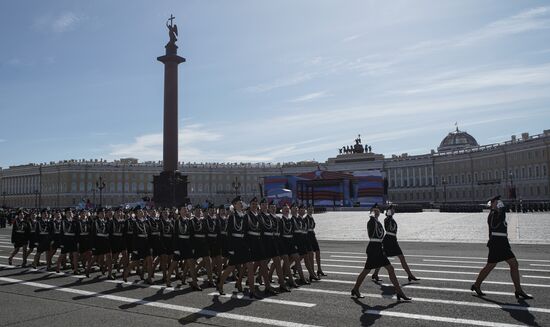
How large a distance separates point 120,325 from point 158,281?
476cm

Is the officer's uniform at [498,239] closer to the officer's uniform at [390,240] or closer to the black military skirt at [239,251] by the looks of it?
the officer's uniform at [390,240]

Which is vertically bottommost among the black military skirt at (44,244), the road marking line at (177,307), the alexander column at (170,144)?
the road marking line at (177,307)

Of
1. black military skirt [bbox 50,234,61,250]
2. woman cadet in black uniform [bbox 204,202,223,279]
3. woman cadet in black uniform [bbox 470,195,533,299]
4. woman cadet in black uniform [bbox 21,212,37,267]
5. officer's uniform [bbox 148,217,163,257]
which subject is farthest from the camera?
woman cadet in black uniform [bbox 21,212,37,267]

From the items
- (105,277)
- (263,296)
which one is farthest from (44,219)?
(263,296)

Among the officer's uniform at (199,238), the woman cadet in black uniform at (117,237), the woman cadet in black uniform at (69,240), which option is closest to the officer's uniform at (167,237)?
the officer's uniform at (199,238)

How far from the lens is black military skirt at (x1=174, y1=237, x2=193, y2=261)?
38.1 ft

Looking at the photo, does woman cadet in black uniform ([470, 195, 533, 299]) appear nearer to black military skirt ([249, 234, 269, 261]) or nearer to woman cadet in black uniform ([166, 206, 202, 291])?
black military skirt ([249, 234, 269, 261])

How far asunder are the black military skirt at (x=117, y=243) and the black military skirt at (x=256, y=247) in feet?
16.5

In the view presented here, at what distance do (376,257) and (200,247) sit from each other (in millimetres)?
4437

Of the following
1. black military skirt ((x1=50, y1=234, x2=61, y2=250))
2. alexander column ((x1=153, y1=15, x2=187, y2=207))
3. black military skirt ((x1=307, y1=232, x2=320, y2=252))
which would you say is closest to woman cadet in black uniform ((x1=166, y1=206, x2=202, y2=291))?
black military skirt ((x1=307, y1=232, x2=320, y2=252))

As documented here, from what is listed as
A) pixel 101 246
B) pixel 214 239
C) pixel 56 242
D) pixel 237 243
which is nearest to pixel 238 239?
pixel 237 243

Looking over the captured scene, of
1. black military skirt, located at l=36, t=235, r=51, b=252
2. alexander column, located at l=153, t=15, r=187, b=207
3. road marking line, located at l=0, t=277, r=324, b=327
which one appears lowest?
road marking line, located at l=0, t=277, r=324, b=327

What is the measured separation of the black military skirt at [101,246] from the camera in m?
13.9

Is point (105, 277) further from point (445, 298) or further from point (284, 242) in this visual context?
point (445, 298)
